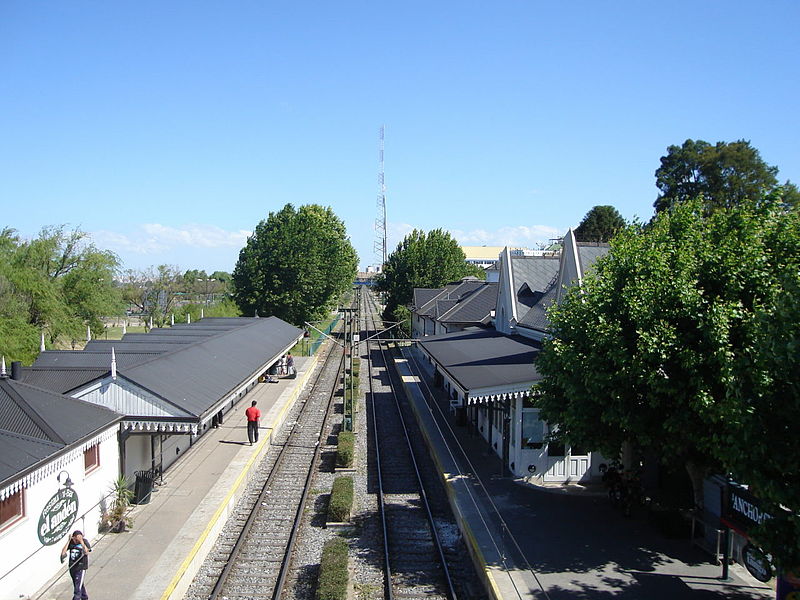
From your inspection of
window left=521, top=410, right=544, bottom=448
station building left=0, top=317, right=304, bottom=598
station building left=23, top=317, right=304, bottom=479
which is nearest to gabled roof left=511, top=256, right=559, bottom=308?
window left=521, top=410, right=544, bottom=448

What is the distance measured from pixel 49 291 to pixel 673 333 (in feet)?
113

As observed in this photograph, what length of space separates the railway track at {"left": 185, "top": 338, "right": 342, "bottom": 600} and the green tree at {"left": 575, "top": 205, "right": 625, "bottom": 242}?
64.5m

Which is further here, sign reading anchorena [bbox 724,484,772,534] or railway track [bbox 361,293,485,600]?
railway track [bbox 361,293,485,600]

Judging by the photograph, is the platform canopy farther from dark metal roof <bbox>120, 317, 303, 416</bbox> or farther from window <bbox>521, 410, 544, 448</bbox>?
dark metal roof <bbox>120, 317, 303, 416</bbox>

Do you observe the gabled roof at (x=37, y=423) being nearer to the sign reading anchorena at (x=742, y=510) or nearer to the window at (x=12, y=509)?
the window at (x=12, y=509)

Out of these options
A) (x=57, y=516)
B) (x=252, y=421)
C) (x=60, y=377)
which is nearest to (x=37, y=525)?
(x=57, y=516)

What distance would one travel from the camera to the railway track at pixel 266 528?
11922 millimetres

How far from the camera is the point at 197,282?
12056cm

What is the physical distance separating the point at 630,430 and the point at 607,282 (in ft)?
10.2

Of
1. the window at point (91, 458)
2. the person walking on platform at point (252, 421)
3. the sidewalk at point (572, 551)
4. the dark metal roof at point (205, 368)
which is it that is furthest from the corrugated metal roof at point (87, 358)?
the sidewalk at point (572, 551)

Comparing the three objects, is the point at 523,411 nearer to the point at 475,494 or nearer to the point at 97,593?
the point at 475,494

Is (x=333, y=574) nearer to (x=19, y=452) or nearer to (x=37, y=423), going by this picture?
(x=19, y=452)

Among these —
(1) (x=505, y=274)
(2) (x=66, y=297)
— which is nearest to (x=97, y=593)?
(1) (x=505, y=274)

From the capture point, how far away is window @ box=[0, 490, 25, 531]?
10.0m
